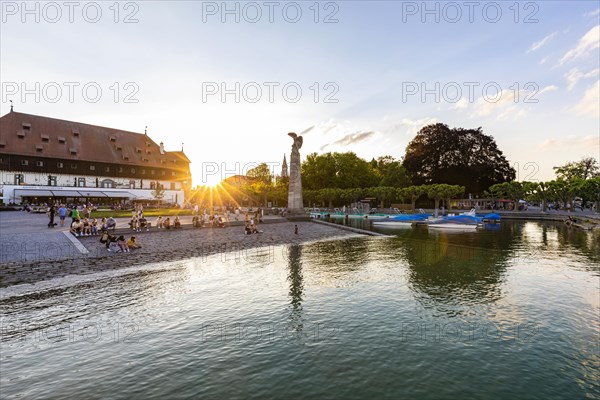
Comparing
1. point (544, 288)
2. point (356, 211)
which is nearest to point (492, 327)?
point (544, 288)

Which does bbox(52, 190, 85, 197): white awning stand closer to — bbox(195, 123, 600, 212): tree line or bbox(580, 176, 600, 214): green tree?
bbox(195, 123, 600, 212): tree line

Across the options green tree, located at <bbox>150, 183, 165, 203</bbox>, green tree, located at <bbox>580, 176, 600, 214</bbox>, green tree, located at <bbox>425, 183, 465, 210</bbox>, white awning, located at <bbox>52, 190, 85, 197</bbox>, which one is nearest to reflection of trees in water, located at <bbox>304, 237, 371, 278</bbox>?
green tree, located at <bbox>425, 183, 465, 210</bbox>

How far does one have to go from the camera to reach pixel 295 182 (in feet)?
165

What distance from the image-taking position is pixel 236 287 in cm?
1625

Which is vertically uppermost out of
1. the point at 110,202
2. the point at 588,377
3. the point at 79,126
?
the point at 79,126

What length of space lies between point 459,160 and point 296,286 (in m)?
82.6

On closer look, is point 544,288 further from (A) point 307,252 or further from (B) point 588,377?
(A) point 307,252

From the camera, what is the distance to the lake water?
8.20 metres

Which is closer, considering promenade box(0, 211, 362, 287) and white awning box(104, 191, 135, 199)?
promenade box(0, 211, 362, 287)

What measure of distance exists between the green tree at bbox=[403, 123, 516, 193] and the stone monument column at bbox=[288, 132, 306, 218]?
49157 millimetres

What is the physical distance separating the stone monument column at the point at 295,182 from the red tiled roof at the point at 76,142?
45.7 m

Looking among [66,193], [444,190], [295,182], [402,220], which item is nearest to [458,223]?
[402,220]

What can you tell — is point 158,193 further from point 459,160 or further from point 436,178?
point 459,160

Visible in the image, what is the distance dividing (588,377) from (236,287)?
13.1 m
